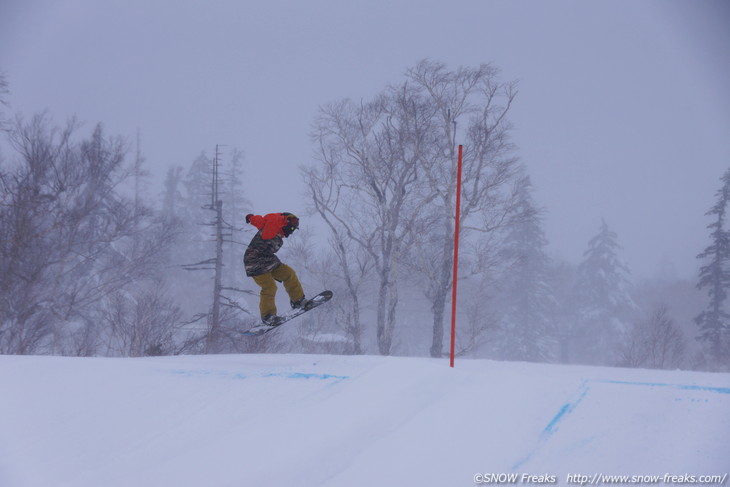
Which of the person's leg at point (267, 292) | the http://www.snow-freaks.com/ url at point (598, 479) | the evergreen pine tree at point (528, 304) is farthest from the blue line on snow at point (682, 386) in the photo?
the evergreen pine tree at point (528, 304)

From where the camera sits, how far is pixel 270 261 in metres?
6.82

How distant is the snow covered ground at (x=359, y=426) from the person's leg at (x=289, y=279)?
1.82 meters

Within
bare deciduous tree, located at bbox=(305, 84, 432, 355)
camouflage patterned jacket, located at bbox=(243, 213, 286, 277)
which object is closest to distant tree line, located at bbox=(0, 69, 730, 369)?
bare deciduous tree, located at bbox=(305, 84, 432, 355)

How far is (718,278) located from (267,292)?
90.4 ft

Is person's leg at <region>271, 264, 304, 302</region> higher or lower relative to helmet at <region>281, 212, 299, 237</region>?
lower

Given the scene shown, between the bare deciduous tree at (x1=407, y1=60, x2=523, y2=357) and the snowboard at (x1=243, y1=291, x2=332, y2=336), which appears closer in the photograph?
the snowboard at (x1=243, y1=291, x2=332, y2=336)

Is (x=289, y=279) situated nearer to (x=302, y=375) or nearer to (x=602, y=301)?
(x=302, y=375)

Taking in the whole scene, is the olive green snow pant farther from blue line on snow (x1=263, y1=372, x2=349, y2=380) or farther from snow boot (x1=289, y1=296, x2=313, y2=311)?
blue line on snow (x1=263, y1=372, x2=349, y2=380)

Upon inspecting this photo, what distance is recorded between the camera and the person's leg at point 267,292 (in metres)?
7.01

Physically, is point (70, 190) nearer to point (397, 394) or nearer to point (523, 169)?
point (523, 169)

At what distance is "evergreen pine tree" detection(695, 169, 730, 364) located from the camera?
2591 cm

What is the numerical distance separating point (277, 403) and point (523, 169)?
661 inches

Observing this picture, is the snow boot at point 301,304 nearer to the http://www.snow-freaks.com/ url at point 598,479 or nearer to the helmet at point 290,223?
the helmet at point 290,223

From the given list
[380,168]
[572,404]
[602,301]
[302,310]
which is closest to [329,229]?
[380,168]
